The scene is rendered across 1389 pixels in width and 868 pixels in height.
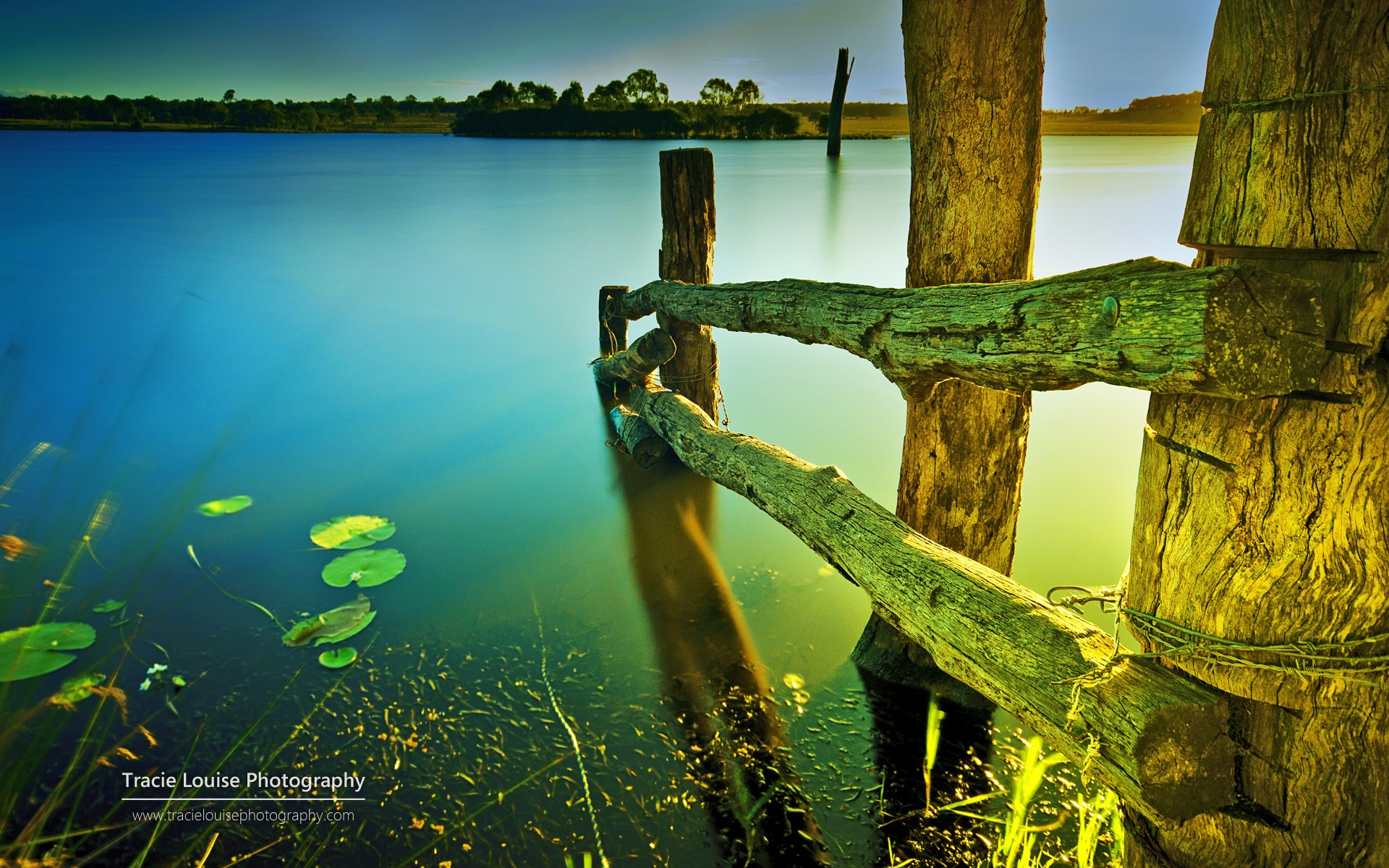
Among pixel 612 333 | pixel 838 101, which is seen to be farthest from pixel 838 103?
pixel 612 333

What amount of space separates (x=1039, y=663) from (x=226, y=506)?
420cm

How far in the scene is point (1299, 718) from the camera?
54.2 inches

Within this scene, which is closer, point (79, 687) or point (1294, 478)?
Result: point (1294, 478)

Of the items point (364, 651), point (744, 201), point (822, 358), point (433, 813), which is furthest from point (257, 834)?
point (744, 201)

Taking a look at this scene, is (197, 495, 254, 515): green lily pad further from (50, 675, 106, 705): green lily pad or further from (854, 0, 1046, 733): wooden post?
(854, 0, 1046, 733): wooden post

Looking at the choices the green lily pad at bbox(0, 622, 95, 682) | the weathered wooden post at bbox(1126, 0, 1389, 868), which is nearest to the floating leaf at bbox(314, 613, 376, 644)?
the green lily pad at bbox(0, 622, 95, 682)

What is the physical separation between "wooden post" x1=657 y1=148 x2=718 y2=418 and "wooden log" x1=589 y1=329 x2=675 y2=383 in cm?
12

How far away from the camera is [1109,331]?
1444 mm

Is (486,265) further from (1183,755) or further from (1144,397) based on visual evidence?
(1183,755)

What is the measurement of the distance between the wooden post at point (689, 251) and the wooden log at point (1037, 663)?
237cm

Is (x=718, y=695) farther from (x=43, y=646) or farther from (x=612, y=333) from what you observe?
(x=612, y=333)

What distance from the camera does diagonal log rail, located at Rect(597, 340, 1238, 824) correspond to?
1418 mm

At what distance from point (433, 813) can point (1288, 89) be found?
2.59m

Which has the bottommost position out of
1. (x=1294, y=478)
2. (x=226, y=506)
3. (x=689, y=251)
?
(x=226, y=506)
